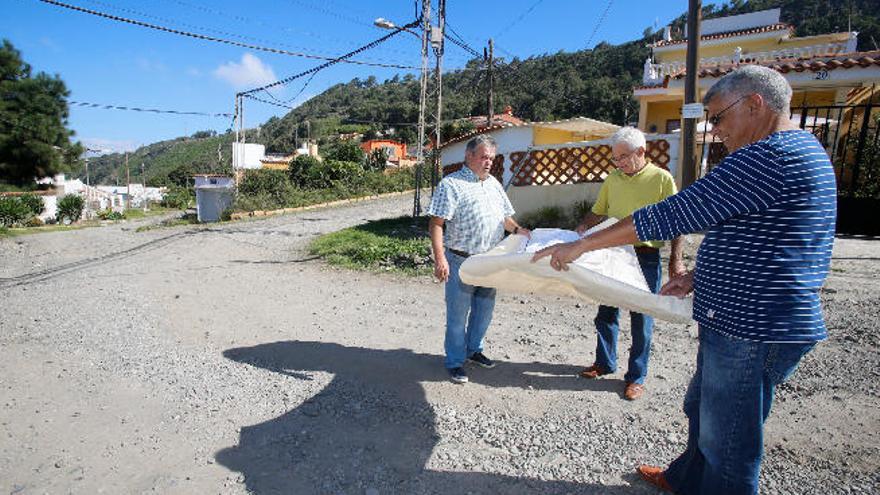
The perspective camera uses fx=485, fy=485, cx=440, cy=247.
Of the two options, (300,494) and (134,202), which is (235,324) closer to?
(300,494)

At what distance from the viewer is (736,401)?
1.68 m

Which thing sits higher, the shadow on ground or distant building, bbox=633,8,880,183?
distant building, bbox=633,8,880,183

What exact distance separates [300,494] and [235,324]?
3.01 m

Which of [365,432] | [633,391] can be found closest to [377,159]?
[633,391]

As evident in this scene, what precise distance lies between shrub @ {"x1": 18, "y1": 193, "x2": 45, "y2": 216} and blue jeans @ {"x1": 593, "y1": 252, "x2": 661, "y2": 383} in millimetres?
29485

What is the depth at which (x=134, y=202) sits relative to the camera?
1869 inches

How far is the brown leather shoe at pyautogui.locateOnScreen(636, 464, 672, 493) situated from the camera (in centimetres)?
233

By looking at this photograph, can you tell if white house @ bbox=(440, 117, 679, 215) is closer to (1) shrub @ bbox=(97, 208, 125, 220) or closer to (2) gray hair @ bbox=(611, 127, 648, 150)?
(2) gray hair @ bbox=(611, 127, 648, 150)

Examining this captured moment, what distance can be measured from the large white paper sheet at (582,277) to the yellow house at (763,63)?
4982 millimetres

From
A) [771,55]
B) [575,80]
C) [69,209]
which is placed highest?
[575,80]

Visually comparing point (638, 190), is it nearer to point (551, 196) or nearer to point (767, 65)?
point (551, 196)

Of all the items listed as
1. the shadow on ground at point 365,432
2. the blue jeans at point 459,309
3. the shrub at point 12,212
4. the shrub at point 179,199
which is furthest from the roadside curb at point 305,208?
the shrub at point 179,199

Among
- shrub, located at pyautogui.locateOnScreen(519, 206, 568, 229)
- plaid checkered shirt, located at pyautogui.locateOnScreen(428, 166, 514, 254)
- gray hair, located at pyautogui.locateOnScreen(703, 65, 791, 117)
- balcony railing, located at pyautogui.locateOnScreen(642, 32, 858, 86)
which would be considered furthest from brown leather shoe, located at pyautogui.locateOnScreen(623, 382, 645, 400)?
balcony railing, located at pyautogui.locateOnScreen(642, 32, 858, 86)

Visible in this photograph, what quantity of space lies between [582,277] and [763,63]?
43.5 feet
